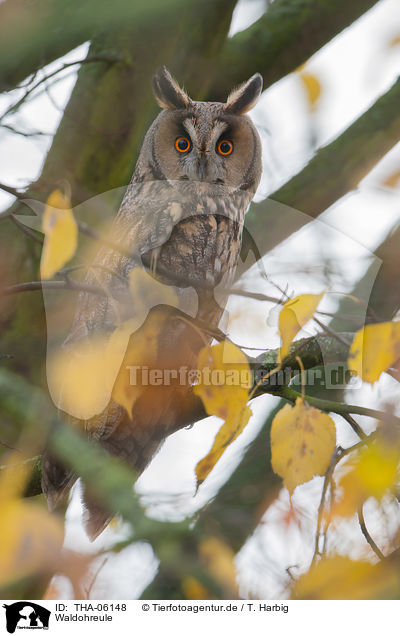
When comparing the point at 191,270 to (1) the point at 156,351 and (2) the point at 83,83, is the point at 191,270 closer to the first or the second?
(1) the point at 156,351

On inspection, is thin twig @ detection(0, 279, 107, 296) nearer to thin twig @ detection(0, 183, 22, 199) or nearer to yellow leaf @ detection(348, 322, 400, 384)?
thin twig @ detection(0, 183, 22, 199)

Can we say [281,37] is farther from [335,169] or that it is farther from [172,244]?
[172,244]

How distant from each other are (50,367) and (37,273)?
0.89ft

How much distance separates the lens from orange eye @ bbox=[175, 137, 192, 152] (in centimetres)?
160

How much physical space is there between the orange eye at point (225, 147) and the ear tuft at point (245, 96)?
0.26 feet

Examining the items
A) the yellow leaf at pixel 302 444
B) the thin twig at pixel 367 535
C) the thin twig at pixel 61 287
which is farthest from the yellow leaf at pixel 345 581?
the thin twig at pixel 61 287

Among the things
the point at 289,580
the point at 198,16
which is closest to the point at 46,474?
the point at 289,580

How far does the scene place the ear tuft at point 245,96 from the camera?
5.19 ft

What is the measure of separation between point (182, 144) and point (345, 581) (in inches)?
44.4

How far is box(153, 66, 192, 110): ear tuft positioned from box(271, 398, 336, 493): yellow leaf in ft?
3.19

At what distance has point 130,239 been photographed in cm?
140

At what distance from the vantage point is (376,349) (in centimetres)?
88

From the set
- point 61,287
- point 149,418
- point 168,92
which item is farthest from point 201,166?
point 61,287

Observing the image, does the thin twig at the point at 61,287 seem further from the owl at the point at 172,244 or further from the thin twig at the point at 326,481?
the thin twig at the point at 326,481
